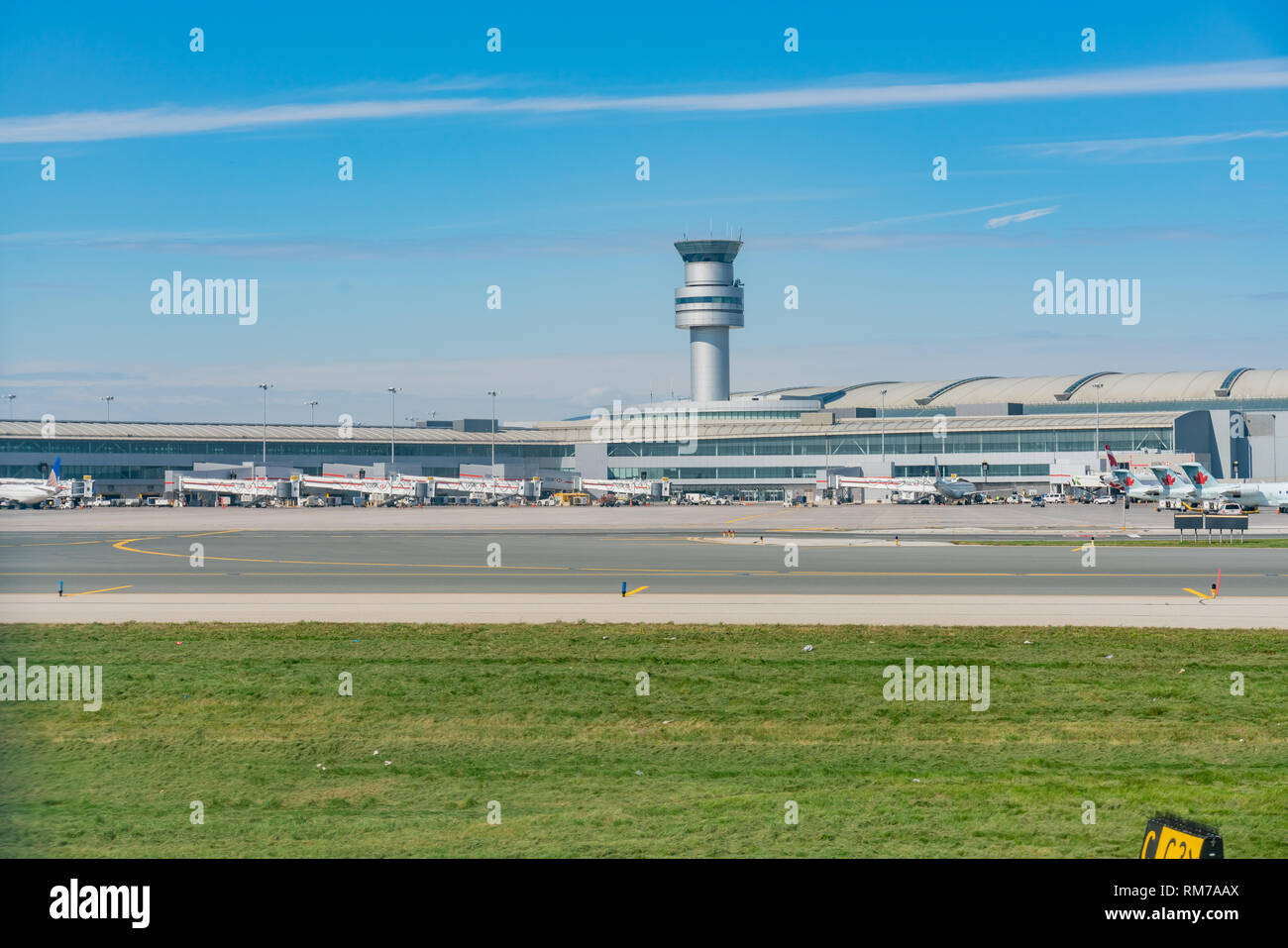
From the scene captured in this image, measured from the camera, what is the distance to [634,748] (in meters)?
15.7

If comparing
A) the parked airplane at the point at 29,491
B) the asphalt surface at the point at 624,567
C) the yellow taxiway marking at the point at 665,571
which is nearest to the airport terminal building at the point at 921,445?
the parked airplane at the point at 29,491

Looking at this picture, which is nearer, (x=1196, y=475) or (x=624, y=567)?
(x=624, y=567)

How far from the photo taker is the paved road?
37438mm

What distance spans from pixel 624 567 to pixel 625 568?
0.53m

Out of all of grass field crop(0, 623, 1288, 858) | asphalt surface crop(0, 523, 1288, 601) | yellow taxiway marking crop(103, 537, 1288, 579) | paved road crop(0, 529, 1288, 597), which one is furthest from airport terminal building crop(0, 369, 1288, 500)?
grass field crop(0, 623, 1288, 858)

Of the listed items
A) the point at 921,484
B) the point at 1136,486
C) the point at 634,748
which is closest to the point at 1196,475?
the point at 1136,486

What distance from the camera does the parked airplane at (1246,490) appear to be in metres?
101

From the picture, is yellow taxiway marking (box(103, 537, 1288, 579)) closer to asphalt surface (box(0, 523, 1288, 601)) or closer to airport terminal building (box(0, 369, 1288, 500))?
asphalt surface (box(0, 523, 1288, 601))

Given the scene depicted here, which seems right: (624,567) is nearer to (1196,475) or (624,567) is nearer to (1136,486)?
(1196,475)

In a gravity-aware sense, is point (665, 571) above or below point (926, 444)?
below

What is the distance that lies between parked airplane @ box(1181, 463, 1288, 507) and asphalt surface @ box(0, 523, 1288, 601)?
49.1 meters

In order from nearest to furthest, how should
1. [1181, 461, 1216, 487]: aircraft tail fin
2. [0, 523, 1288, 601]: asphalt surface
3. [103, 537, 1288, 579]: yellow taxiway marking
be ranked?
[0, 523, 1288, 601]: asphalt surface
[103, 537, 1288, 579]: yellow taxiway marking
[1181, 461, 1216, 487]: aircraft tail fin

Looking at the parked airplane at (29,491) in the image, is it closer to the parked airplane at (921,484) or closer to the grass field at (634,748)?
the parked airplane at (921,484)
